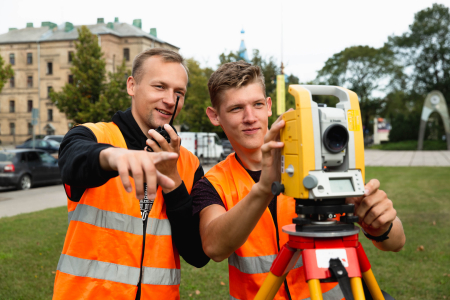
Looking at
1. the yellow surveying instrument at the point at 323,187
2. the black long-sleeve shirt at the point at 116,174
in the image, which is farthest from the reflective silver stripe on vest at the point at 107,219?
the yellow surveying instrument at the point at 323,187

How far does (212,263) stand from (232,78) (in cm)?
448

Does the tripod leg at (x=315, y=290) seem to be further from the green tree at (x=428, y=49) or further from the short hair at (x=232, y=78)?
the green tree at (x=428, y=49)

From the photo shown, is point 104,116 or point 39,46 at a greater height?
point 39,46

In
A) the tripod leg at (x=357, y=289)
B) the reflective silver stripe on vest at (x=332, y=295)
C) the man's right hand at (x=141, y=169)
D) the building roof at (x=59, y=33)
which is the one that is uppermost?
the building roof at (x=59, y=33)

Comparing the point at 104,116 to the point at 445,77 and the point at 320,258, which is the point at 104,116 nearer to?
the point at 320,258

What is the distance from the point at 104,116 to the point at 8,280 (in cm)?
2274

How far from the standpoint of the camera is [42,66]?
62.2 meters

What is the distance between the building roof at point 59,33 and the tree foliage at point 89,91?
34544mm

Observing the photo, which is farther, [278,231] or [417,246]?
[417,246]

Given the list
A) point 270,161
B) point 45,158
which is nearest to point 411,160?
point 45,158

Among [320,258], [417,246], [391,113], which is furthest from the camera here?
[391,113]

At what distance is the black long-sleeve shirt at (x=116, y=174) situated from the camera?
4.95 ft

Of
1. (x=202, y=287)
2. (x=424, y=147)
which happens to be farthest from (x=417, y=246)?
(x=424, y=147)

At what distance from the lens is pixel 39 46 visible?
203ft
